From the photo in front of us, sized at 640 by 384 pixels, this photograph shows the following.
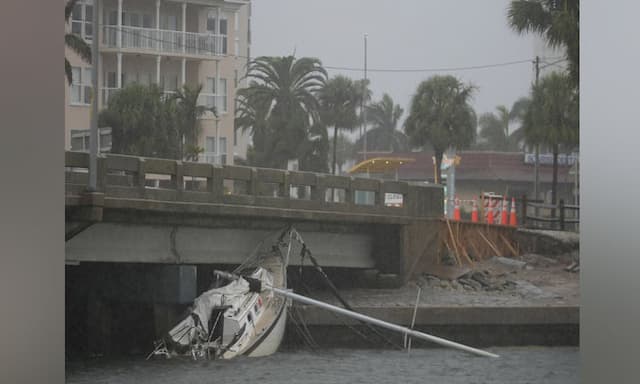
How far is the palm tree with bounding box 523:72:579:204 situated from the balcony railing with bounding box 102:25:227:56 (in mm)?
1875

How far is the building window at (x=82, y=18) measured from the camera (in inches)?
240

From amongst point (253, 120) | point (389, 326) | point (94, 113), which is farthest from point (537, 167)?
point (94, 113)

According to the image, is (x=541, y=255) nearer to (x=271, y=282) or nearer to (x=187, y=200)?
(x=271, y=282)

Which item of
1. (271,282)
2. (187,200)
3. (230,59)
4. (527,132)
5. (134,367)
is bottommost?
(134,367)

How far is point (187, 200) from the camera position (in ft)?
20.5

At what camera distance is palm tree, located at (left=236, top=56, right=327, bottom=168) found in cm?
635

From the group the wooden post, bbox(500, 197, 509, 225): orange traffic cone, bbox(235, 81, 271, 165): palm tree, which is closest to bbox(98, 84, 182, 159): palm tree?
bbox(235, 81, 271, 165): palm tree

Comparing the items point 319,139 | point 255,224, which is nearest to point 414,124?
point 319,139

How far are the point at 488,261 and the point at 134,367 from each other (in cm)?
218

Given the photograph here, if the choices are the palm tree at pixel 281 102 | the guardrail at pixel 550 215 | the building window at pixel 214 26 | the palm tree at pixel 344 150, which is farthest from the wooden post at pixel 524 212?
the building window at pixel 214 26

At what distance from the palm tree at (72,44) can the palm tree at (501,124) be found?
2.30 m

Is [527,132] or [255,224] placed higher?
[527,132]
